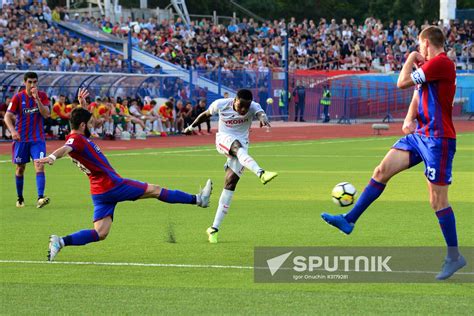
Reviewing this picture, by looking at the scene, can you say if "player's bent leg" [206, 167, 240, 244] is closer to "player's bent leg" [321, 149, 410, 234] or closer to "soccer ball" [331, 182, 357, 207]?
"soccer ball" [331, 182, 357, 207]

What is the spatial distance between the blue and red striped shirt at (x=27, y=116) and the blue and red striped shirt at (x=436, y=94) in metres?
8.80

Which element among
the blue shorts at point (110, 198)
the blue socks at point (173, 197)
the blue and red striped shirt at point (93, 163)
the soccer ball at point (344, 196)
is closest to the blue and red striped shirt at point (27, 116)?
the blue socks at point (173, 197)

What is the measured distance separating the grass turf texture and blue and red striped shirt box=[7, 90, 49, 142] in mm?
1187

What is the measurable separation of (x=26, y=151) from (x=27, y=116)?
60 cm

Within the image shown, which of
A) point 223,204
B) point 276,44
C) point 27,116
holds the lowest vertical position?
point 276,44

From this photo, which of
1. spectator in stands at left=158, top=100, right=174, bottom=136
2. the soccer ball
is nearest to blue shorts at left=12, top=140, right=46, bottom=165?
the soccer ball

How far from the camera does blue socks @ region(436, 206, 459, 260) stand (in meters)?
9.76

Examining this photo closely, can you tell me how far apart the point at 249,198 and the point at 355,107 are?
37.3m

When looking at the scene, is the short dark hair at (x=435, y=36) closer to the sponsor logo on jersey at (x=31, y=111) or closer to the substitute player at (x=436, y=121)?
the substitute player at (x=436, y=121)

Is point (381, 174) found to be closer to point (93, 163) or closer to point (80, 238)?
point (93, 163)

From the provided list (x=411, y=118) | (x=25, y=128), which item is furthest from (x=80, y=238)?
(x=25, y=128)

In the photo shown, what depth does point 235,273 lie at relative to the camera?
10.2 m

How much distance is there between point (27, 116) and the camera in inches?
671

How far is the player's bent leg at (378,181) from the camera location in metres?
9.99
